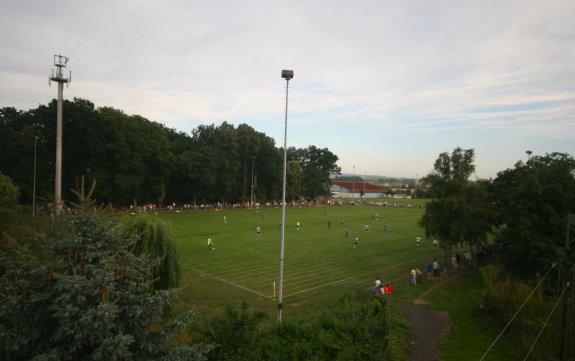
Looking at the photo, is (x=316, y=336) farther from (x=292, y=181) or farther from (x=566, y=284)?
(x=292, y=181)

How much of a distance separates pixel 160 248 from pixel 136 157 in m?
38.1

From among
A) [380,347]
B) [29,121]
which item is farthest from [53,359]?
[29,121]

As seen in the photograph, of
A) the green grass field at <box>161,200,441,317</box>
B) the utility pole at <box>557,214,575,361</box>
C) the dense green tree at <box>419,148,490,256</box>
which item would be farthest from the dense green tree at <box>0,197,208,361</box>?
the dense green tree at <box>419,148,490,256</box>

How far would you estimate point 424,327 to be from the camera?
1652 centimetres

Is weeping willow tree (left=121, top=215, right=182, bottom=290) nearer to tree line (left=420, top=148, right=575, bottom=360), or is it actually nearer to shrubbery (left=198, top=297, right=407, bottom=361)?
shrubbery (left=198, top=297, right=407, bottom=361)

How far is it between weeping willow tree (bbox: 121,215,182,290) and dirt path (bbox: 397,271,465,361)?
10831mm

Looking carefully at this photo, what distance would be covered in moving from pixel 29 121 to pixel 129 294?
5175 cm

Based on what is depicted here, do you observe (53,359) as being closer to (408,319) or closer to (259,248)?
(408,319)

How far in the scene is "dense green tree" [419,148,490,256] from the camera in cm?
2527

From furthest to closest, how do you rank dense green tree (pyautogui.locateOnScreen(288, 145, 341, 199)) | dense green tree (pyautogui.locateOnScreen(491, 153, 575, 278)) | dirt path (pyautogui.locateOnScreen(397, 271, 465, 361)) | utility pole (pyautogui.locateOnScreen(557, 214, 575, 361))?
1. dense green tree (pyautogui.locateOnScreen(288, 145, 341, 199))
2. dense green tree (pyautogui.locateOnScreen(491, 153, 575, 278))
3. dirt path (pyautogui.locateOnScreen(397, 271, 465, 361))
4. utility pole (pyautogui.locateOnScreen(557, 214, 575, 361))

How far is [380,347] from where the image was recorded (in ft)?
43.1

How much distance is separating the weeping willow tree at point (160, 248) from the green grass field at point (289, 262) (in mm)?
976

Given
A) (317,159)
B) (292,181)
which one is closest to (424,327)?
(292,181)

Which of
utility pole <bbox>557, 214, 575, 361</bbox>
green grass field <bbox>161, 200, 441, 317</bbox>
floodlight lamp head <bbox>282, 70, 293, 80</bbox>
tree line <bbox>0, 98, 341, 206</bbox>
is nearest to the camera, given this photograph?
utility pole <bbox>557, 214, 575, 361</bbox>
